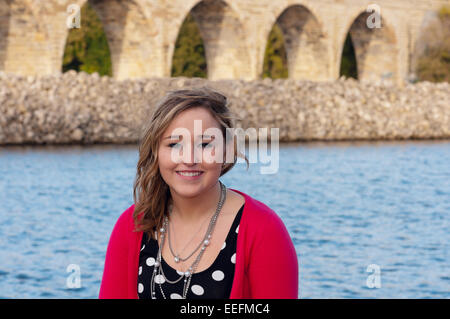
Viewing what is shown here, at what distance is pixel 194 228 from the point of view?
180 cm

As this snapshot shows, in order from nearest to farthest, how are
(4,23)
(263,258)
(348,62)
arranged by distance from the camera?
(263,258)
(4,23)
(348,62)

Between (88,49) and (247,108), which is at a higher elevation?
(88,49)

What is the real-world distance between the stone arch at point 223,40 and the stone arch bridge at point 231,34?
0.08 ft

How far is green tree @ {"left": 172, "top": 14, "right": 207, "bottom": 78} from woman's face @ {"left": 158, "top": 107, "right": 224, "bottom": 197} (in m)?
23.0

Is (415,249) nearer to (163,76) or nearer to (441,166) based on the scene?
(441,166)

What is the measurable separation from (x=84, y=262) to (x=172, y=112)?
457 cm

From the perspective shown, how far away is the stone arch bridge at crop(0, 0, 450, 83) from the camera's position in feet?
51.7

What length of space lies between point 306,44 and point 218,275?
2003 centimetres

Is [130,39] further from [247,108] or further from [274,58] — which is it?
[274,58]

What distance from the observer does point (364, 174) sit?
11.5m

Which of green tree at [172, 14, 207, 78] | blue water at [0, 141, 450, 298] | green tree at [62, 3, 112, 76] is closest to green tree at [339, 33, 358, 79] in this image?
green tree at [172, 14, 207, 78]

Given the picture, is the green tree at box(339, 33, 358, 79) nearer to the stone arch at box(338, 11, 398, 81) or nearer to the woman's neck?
the stone arch at box(338, 11, 398, 81)

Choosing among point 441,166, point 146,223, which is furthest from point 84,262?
point 441,166

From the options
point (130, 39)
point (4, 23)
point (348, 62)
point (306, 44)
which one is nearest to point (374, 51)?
point (348, 62)
